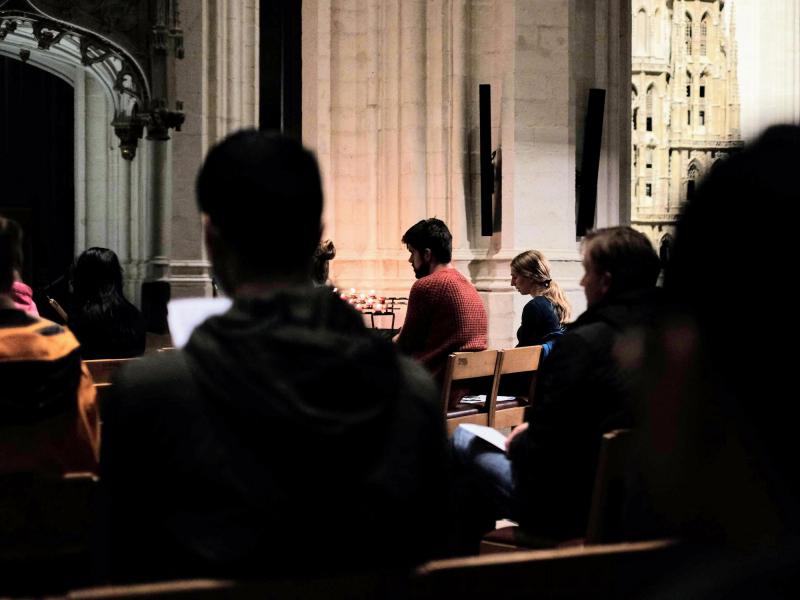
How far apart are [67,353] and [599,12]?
1063cm

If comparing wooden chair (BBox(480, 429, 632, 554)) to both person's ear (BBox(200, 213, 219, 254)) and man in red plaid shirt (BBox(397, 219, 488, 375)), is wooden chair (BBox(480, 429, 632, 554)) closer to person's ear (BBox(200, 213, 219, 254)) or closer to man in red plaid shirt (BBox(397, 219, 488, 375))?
person's ear (BBox(200, 213, 219, 254))

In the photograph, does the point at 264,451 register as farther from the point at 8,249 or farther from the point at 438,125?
the point at 438,125

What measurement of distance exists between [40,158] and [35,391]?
569 inches

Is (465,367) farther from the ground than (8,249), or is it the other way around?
(8,249)

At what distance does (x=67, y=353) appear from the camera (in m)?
2.60

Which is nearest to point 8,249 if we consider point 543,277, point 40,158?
point 543,277

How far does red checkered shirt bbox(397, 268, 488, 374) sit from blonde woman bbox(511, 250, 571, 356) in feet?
1.82

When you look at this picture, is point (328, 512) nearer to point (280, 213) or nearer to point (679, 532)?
point (280, 213)

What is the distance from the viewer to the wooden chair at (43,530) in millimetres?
2221

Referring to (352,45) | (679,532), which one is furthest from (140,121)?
(679,532)

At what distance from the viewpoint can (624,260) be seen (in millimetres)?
3223

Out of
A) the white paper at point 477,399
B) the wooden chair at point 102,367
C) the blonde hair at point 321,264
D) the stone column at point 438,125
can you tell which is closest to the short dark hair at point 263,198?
the wooden chair at point 102,367

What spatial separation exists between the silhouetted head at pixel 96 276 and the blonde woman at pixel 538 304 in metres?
2.26

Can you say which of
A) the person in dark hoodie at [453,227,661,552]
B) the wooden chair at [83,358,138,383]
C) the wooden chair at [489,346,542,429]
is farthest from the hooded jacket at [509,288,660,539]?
the wooden chair at [83,358,138,383]
